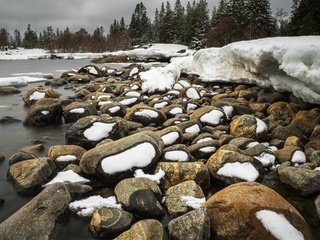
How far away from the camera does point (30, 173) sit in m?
4.21

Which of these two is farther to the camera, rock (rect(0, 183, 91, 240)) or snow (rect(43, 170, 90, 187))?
snow (rect(43, 170, 90, 187))

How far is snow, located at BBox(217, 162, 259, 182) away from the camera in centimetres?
424

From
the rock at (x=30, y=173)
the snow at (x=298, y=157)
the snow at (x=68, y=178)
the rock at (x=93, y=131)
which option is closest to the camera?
the rock at (x=30, y=173)

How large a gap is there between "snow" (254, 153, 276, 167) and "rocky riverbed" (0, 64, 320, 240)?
2 cm

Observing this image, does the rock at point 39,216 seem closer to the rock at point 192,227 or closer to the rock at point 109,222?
the rock at point 109,222

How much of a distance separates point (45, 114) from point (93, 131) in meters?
2.33

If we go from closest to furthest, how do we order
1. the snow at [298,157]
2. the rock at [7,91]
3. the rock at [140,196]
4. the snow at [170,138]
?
the rock at [140,196] < the snow at [298,157] < the snow at [170,138] < the rock at [7,91]

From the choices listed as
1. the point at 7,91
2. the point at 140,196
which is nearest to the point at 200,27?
the point at 7,91

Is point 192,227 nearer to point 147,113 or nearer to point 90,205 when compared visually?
point 90,205

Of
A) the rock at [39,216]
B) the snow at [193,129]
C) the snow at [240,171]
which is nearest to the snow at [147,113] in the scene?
the snow at [193,129]

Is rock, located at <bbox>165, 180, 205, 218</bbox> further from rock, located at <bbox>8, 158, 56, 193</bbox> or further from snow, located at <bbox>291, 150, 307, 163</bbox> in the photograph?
snow, located at <bbox>291, 150, 307, 163</bbox>

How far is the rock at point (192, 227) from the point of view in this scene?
9.86ft

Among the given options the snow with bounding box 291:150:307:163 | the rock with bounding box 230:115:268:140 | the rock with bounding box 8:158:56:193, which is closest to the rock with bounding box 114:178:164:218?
the rock with bounding box 8:158:56:193

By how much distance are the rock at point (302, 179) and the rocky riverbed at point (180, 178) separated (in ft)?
→ 0.04
